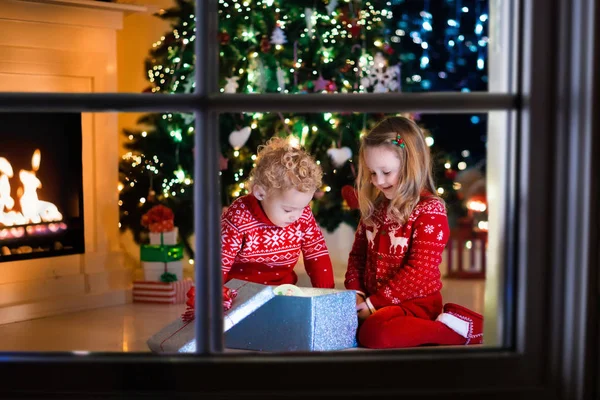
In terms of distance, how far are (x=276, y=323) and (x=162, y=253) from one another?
6.56 feet

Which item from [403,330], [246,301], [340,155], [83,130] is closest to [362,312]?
[403,330]

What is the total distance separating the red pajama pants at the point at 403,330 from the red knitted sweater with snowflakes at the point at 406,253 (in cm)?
5

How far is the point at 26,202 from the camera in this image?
3689 millimetres

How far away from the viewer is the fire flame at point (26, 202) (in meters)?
3.61

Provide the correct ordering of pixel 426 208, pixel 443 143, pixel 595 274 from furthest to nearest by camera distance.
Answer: pixel 443 143
pixel 426 208
pixel 595 274

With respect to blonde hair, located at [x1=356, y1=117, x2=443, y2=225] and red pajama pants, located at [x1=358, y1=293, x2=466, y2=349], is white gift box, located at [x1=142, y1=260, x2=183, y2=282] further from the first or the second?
red pajama pants, located at [x1=358, y1=293, x2=466, y2=349]

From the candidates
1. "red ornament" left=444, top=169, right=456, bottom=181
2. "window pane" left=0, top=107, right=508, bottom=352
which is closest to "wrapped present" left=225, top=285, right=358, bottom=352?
"window pane" left=0, top=107, right=508, bottom=352

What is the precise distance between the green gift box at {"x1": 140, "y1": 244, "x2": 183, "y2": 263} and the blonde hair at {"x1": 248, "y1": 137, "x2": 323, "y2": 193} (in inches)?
58.4

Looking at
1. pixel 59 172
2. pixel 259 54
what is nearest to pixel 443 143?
pixel 259 54

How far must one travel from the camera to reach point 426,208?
2.38 m

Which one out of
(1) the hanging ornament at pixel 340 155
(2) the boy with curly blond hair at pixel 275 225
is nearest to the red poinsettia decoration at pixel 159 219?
(1) the hanging ornament at pixel 340 155

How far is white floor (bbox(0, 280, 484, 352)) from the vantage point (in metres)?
2.88

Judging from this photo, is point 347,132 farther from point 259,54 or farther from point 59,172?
point 59,172

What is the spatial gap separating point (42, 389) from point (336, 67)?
129 inches
